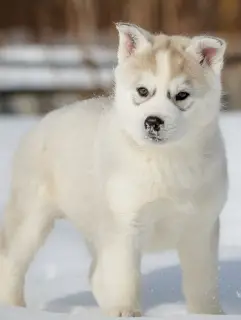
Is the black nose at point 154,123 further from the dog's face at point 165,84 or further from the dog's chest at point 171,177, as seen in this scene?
the dog's chest at point 171,177

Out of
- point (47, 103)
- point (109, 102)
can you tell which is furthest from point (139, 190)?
point (47, 103)

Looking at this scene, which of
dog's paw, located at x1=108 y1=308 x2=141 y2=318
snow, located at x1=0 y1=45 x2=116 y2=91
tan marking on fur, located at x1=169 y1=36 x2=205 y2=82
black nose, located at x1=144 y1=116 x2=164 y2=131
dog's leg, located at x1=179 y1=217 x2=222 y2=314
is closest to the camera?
black nose, located at x1=144 y1=116 x2=164 y2=131

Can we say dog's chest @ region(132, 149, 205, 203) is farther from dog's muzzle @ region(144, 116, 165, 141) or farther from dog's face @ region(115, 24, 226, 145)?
dog's muzzle @ region(144, 116, 165, 141)

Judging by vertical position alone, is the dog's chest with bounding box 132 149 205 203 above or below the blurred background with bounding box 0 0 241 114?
above

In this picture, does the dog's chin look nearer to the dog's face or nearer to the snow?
the dog's face

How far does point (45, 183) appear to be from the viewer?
14.2 ft

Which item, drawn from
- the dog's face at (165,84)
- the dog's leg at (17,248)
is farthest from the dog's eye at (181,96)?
the dog's leg at (17,248)

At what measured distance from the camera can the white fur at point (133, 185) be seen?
367 centimetres

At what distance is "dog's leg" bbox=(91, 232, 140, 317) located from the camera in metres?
3.76

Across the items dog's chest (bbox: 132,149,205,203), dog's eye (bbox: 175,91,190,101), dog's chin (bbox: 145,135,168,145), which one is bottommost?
dog's chest (bbox: 132,149,205,203)

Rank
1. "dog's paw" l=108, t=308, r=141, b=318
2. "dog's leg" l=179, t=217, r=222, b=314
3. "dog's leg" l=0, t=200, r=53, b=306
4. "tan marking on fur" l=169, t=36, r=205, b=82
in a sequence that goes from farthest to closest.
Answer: "dog's leg" l=0, t=200, r=53, b=306
"dog's leg" l=179, t=217, r=222, b=314
"dog's paw" l=108, t=308, r=141, b=318
"tan marking on fur" l=169, t=36, r=205, b=82

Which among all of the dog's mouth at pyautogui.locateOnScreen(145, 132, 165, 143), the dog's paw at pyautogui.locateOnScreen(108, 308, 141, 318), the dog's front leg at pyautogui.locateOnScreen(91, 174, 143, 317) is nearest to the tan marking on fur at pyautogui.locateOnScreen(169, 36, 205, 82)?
the dog's mouth at pyautogui.locateOnScreen(145, 132, 165, 143)

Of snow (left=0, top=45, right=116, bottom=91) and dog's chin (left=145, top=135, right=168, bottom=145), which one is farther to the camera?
snow (left=0, top=45, right=116, bottom=91)

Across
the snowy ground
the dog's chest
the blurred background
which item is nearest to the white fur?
the dog's chest
